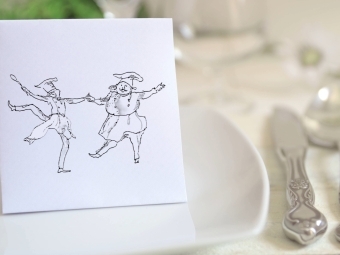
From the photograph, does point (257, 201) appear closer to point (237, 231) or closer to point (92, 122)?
point (237, 231)

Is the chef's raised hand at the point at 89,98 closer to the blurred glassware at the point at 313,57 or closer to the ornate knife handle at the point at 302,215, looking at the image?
the ornate knife handle at the point at 302,215

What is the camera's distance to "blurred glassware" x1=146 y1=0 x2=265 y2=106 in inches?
29.4

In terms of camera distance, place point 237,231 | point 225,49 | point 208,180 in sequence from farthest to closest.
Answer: point 225,49, point 208,180, point 237,231

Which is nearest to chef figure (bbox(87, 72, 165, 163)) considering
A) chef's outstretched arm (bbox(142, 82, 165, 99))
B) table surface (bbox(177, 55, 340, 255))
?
chef's outstretched arm (bbox(142, 82, 165, 99))

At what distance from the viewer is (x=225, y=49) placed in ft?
2.62

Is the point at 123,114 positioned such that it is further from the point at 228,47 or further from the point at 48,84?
the point at 228,47

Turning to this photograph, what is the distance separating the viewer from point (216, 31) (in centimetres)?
77

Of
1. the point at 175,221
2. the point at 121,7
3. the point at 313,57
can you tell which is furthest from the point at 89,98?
the point at 313,57

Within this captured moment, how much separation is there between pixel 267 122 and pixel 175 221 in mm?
348

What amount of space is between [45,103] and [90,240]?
13cm

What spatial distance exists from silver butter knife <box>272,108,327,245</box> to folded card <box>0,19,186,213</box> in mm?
107

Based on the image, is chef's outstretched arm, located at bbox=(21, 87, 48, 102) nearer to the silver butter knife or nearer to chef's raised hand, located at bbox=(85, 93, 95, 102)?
chef's raised hand, located at bbox=(85, 93, 95, 102)

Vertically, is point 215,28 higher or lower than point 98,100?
higher

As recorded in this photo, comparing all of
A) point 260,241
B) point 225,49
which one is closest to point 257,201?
point 260,241
